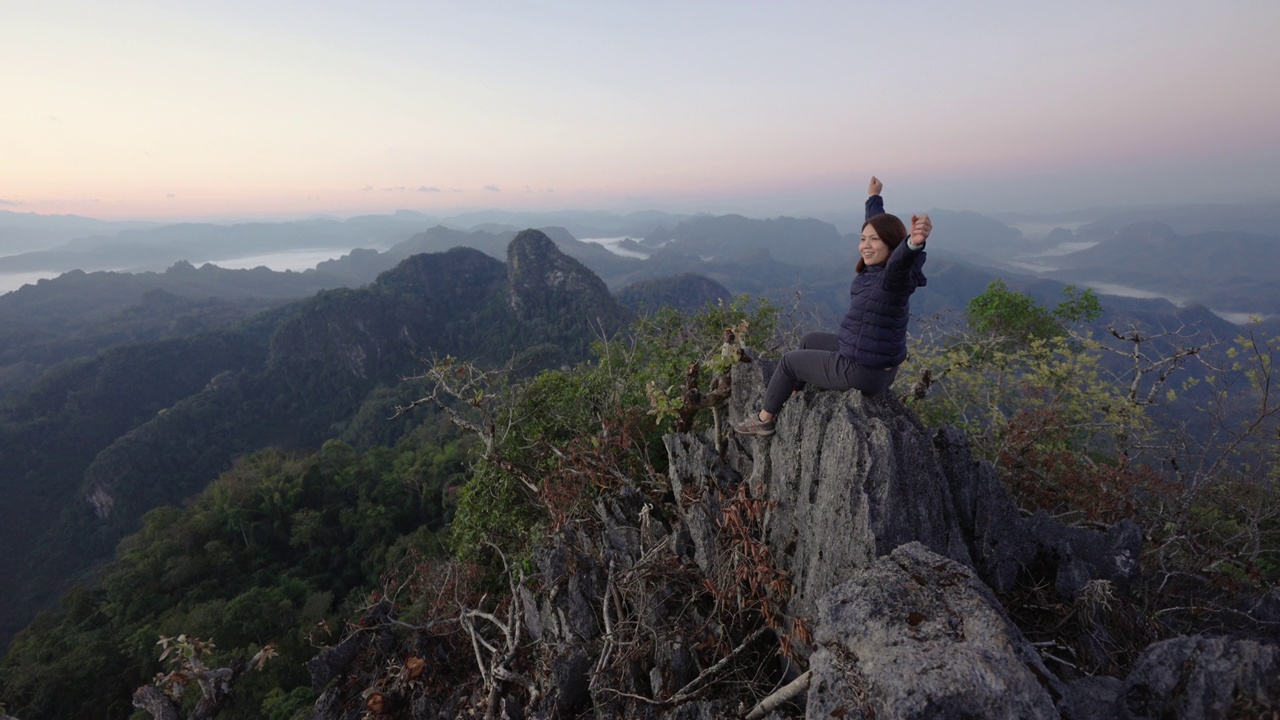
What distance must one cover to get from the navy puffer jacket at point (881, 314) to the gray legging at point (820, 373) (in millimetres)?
101

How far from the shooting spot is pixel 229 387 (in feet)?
273

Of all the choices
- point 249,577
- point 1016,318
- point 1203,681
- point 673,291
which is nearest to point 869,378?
point 1203,681

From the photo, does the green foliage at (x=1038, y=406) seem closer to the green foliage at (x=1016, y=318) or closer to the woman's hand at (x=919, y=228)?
the green foliage at (x=1016, y=318)

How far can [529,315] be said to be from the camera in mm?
106812

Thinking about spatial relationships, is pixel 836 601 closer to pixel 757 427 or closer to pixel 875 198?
pixel 757 427

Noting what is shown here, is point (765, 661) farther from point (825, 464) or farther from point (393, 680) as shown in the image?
point (393, 680)

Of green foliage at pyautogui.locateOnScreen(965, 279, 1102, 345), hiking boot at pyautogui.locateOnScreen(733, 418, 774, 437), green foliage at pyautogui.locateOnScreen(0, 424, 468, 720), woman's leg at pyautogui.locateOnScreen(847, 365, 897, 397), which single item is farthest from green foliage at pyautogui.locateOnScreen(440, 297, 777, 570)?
green foliage at pyautogui.locateOnScreen(965, 279, 1102, 345)

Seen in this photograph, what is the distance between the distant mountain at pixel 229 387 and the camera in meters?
60.6

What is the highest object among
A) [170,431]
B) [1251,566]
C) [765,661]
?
[765,661]

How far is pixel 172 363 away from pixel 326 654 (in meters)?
123

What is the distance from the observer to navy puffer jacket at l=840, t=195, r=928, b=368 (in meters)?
3.74

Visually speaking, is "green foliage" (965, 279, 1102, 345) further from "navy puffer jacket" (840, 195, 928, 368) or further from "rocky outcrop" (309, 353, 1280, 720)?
"navy puffer jacket" (840, 195, 928, 368)

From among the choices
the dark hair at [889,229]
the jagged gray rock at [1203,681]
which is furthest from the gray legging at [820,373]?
the jagged gray rock at [1203,681]

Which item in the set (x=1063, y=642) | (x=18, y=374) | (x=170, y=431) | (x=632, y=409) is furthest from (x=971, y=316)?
(x=18, y=374)
